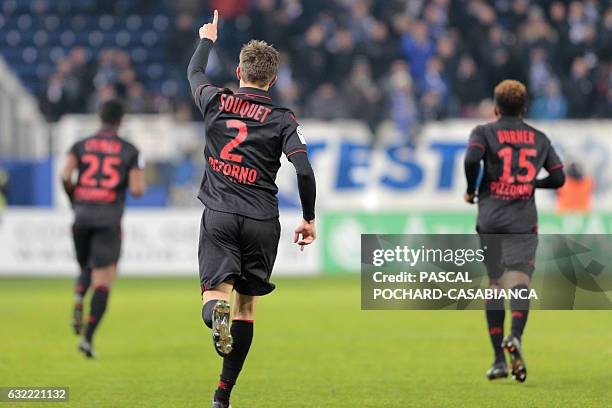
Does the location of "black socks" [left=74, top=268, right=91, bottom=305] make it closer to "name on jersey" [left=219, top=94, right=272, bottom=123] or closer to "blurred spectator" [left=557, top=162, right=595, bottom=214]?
"name on jersey" [left=219, top=94, right=272, bottom=123]

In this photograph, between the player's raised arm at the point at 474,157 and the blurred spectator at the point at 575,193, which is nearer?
the player's raised arm at the point at 474,157

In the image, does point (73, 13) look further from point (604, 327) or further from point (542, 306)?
point (542, 306)

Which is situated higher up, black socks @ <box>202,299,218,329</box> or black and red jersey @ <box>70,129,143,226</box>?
black and red jersey @ <box>70,129,143,226</box>

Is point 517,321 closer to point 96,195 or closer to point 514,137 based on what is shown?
point 514,137

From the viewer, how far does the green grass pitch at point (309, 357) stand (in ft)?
26.9

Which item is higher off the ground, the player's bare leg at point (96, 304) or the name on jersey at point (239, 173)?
the name on jersey at point (239, 173)

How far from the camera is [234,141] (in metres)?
6.84

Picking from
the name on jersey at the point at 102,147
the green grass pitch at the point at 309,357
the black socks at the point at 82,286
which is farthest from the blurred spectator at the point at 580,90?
the name on jersey at the point at 102,147

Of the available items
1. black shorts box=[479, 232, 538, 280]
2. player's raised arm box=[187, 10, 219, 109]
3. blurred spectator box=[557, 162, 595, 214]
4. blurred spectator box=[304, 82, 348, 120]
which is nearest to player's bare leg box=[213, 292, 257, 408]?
player's raised arm box=[187, 10, 219, 109]

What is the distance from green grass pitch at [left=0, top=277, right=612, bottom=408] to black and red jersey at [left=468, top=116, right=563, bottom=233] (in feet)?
3.98

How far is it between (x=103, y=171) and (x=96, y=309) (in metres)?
1.25

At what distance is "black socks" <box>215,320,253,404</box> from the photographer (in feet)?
22.9

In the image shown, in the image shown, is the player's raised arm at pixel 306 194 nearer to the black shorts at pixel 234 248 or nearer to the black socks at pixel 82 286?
the black shorts at pixel 234 248

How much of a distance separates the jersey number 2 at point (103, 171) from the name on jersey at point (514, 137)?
370 centimetres
